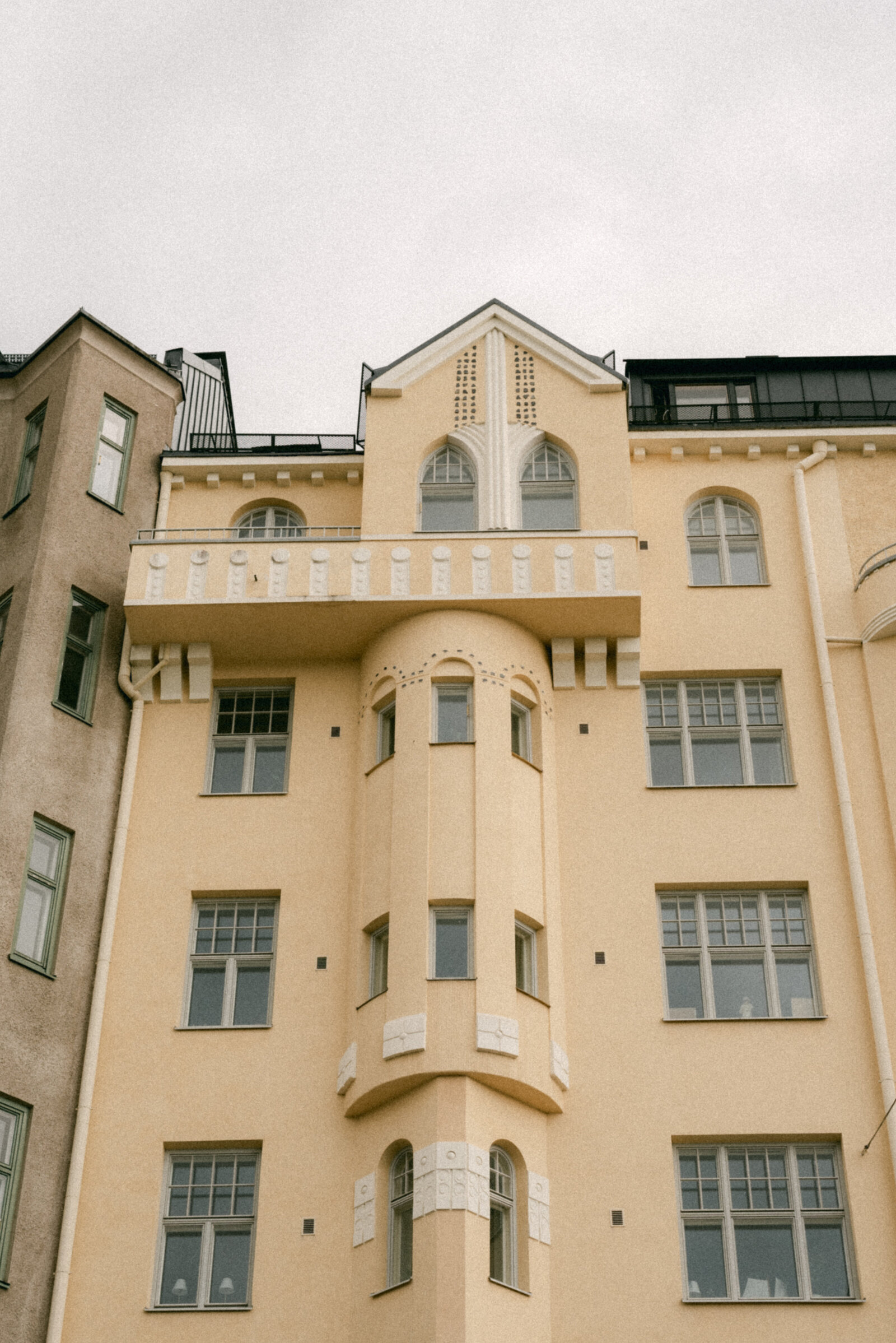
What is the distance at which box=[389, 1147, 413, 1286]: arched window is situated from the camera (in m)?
21.9

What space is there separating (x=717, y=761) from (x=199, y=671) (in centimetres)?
918

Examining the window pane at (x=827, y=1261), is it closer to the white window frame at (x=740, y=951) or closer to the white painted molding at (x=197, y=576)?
the white window frame at (x=740, y=951)

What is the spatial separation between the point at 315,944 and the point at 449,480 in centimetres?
952

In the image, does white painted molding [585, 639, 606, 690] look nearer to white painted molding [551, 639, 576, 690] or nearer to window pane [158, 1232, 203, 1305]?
white painted molding [551, 639, 576, 690]

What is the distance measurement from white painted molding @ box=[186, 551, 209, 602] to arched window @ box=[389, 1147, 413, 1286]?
10231mm

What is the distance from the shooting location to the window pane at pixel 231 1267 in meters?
22.5

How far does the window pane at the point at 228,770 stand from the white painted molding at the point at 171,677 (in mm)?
1198

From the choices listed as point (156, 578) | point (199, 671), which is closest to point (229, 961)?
point (199, 671)

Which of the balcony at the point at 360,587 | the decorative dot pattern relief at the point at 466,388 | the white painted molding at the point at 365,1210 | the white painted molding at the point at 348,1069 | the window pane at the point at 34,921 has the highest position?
the decorative dot pattern relief at the point at 466,388

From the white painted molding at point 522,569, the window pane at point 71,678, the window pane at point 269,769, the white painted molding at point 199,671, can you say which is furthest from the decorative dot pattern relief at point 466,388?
the window pane at point 71,678

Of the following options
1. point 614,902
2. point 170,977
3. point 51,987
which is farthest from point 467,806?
point 51,987

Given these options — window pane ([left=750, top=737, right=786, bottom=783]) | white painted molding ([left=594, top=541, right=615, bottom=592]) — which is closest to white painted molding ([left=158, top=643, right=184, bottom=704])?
white painted molding ([left=594, top=541, right=615, bottom=592])

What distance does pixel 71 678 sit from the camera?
2736cm

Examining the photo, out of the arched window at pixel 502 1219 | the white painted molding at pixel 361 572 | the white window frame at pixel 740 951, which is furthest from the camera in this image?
the white painted molding at pixel 361 572
